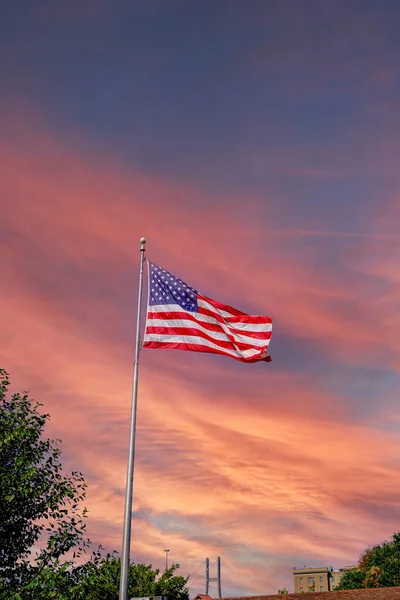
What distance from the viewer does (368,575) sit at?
95.6m

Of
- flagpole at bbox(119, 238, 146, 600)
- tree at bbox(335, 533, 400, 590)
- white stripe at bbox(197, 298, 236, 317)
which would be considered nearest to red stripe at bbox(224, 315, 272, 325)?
white stripe at bbox(197, 298, 236, 317)

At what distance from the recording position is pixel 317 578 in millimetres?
182500

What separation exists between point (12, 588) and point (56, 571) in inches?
67.7

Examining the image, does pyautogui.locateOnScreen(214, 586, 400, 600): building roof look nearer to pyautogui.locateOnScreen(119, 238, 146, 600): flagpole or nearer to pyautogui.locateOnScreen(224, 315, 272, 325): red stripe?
pyautogui.locateOnScreen(224, 315, 272, 325): red stripe

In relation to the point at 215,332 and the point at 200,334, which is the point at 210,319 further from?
the point at 200,334

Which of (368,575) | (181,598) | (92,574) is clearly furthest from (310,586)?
(92,574)

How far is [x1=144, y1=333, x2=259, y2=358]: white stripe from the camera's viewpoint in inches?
765

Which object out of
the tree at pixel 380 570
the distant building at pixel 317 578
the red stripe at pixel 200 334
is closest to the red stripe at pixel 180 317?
the red stripe at pixel 200 334

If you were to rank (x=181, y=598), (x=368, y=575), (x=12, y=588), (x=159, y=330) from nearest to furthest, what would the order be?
(x=159, y=330) → (x=12, y=588) → (x=181, y=598) → (x=368, y=575)

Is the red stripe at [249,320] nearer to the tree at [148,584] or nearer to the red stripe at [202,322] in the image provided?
the red stripe at [202,322]

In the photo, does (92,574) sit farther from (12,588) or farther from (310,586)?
(310,586)

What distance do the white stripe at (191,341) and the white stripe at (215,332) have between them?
0.28m

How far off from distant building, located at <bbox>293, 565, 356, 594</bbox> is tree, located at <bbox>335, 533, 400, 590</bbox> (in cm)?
8569

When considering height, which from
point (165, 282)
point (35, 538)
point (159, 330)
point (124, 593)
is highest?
point (165, 282)
